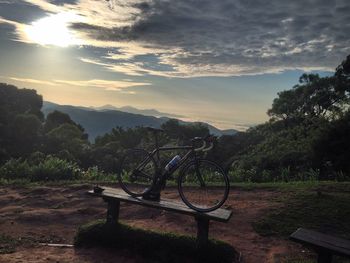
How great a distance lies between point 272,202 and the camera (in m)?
11.1

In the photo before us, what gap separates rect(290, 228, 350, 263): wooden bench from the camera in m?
6.12

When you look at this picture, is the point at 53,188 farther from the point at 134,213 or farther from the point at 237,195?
the point at 237,195

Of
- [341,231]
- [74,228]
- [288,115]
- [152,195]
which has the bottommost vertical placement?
[74,228]

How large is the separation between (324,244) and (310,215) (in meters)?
3.94

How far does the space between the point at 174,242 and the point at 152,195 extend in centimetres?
101

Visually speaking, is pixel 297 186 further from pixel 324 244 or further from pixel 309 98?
pixel 309 98

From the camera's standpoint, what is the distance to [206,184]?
28.1ft

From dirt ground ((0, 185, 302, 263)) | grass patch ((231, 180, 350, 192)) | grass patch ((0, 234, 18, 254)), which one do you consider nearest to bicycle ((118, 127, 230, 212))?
dirt ground ((0, 185, 302, 263))

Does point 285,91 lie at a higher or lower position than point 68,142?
higher

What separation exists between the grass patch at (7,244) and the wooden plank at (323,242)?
17.5ft

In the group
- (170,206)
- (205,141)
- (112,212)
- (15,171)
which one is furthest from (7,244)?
(15,171)

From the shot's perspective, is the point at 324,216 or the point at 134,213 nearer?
the point at 324,216

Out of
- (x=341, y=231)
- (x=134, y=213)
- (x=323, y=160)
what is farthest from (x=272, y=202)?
(x=323, y=160)

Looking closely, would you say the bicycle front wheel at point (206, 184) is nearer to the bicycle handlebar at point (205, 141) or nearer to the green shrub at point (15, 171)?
the bicycle handlebar at point (205, 141)
